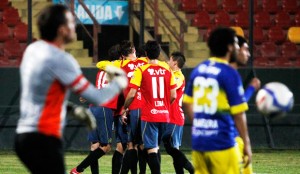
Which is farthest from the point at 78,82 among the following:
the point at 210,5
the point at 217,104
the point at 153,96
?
the point at 210,5

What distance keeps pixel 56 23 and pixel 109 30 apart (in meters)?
14.6

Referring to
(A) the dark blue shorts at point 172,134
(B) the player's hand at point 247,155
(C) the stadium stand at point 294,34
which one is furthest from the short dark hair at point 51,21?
(C) the stadium stand at point 294,34

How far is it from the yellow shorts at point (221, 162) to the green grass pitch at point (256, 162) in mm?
7452

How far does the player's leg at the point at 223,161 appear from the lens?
7719 millimetres

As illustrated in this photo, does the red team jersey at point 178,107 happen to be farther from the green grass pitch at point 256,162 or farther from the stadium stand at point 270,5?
the stadium stand at point 270,5

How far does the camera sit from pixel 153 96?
41.9 ft

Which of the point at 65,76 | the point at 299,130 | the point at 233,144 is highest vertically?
the point at 65,76

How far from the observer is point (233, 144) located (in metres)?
7.82

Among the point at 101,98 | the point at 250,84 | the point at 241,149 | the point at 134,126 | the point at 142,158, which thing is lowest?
the point at 142,158

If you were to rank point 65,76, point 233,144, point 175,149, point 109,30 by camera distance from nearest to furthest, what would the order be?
point 65,76
point 233,144
point 175,149
point 109,30

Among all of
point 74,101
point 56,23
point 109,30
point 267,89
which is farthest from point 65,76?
point 109,30

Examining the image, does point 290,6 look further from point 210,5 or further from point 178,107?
point 178,107

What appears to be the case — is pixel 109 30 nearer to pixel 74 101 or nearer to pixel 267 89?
pixel 74 101

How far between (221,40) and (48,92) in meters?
1.81
